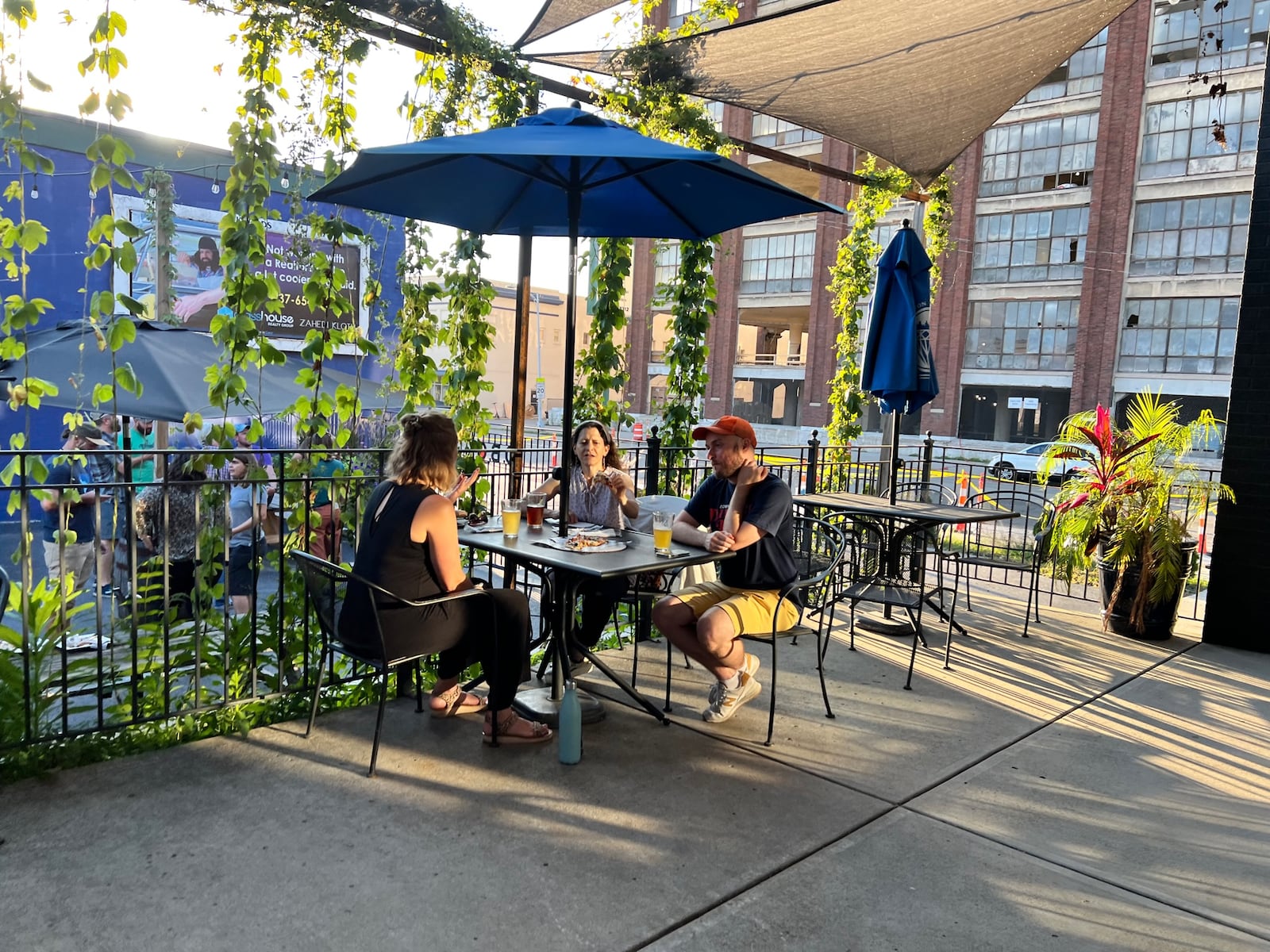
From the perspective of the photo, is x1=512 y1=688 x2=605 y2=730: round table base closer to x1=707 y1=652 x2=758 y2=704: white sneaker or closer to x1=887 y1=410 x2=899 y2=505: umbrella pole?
x1=707 y1=652 x2=758 y2=704: white sneaker

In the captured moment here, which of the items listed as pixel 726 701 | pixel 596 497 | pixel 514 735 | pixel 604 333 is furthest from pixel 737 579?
pixel 604 333

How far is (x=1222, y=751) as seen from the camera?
400 cm

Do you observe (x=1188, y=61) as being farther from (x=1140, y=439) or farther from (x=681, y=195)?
(x=681, y=195)

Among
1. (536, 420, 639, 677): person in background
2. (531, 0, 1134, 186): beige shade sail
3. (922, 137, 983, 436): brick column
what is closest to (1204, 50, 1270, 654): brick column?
(531, 0, 1134, 186): beige shade sail

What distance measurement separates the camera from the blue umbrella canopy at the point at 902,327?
19.5 feet

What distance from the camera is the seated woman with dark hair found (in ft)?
11.1

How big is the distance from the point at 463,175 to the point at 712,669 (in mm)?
2728

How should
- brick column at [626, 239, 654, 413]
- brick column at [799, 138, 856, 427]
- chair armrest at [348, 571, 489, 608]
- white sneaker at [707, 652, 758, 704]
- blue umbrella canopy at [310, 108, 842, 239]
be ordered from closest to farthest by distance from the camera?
chair armrest at [348, 571, 489, 608] < blue umbrella canopy at [310, 108, 842, 239] < white sneaker at [707, 652, 758, 704] < brick column at [799, 138, 856, 427] < brick column at [626, 239, 654, 413]

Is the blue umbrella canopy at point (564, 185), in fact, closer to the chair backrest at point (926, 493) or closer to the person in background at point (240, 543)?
the person in background at point (240, 543)

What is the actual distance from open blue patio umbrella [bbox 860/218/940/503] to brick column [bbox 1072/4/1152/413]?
2854 cm

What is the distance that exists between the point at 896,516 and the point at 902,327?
1.44 m

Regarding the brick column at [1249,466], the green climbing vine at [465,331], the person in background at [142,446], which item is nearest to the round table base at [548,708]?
the green climbing vine at [465,331]

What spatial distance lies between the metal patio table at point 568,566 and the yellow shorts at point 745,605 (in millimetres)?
235

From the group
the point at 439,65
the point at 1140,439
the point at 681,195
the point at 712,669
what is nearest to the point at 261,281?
the point at 439,65
